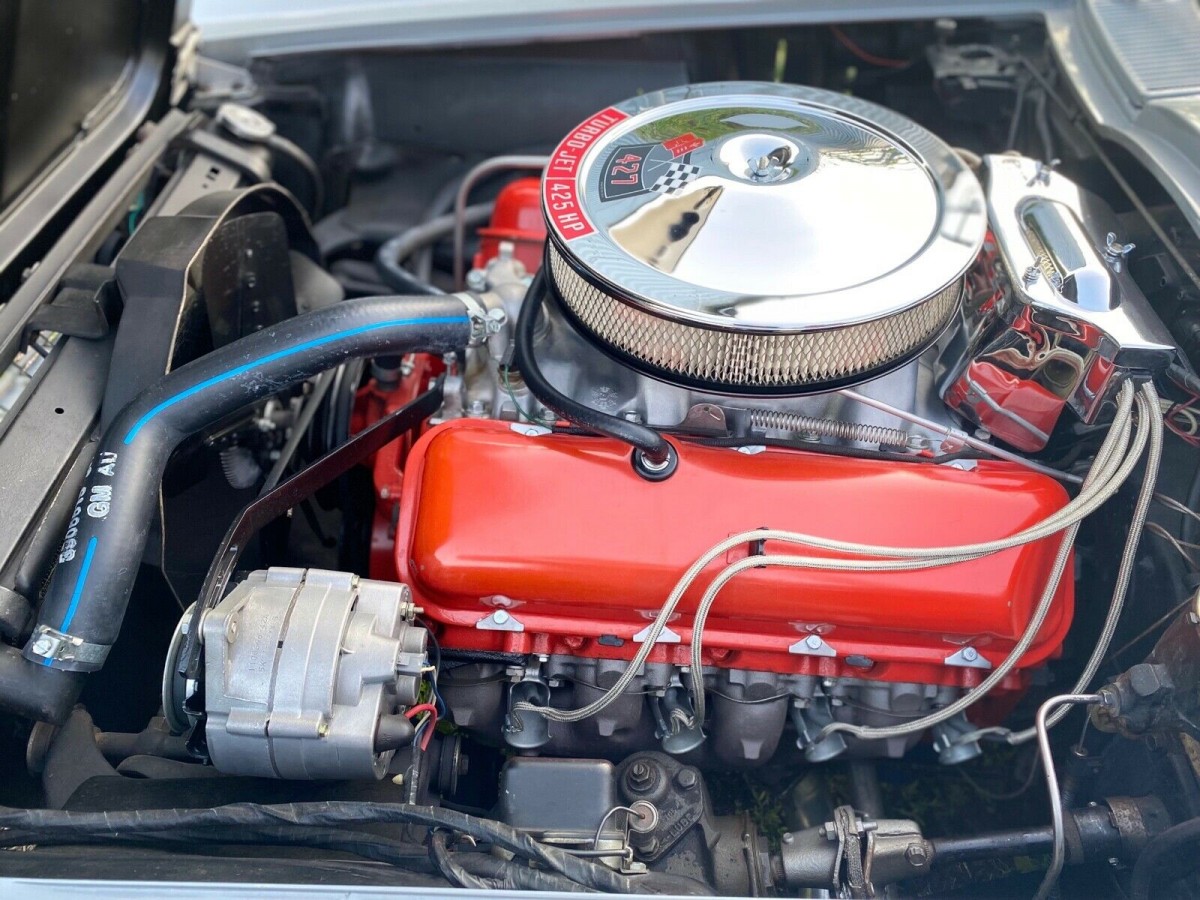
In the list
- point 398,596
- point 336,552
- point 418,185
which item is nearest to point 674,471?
point 398,596

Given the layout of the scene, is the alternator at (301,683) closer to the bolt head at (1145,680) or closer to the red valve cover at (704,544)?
the red valve cover at (704,544)

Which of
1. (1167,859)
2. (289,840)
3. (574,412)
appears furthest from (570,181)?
(1167,859)

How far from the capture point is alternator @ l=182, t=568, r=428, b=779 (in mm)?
1080

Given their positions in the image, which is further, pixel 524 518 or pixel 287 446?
pixel 287 446

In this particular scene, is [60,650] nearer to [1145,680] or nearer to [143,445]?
[143,445]

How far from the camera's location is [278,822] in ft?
3.54

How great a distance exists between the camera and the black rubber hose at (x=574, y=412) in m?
1.26

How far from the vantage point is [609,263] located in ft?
4.08

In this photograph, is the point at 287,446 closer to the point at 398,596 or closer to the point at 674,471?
the point at 398,596

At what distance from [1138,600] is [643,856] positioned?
780mm

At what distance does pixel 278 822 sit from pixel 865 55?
1978 millimetres

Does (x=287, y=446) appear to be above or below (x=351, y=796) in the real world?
above

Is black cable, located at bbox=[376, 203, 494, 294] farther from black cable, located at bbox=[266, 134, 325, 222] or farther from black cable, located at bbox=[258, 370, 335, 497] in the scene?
black cable, located at bbox=[258, 370, 335, 497]

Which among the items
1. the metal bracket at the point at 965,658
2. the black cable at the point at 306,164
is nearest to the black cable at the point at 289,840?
the metal bracket at the point at 965,658
